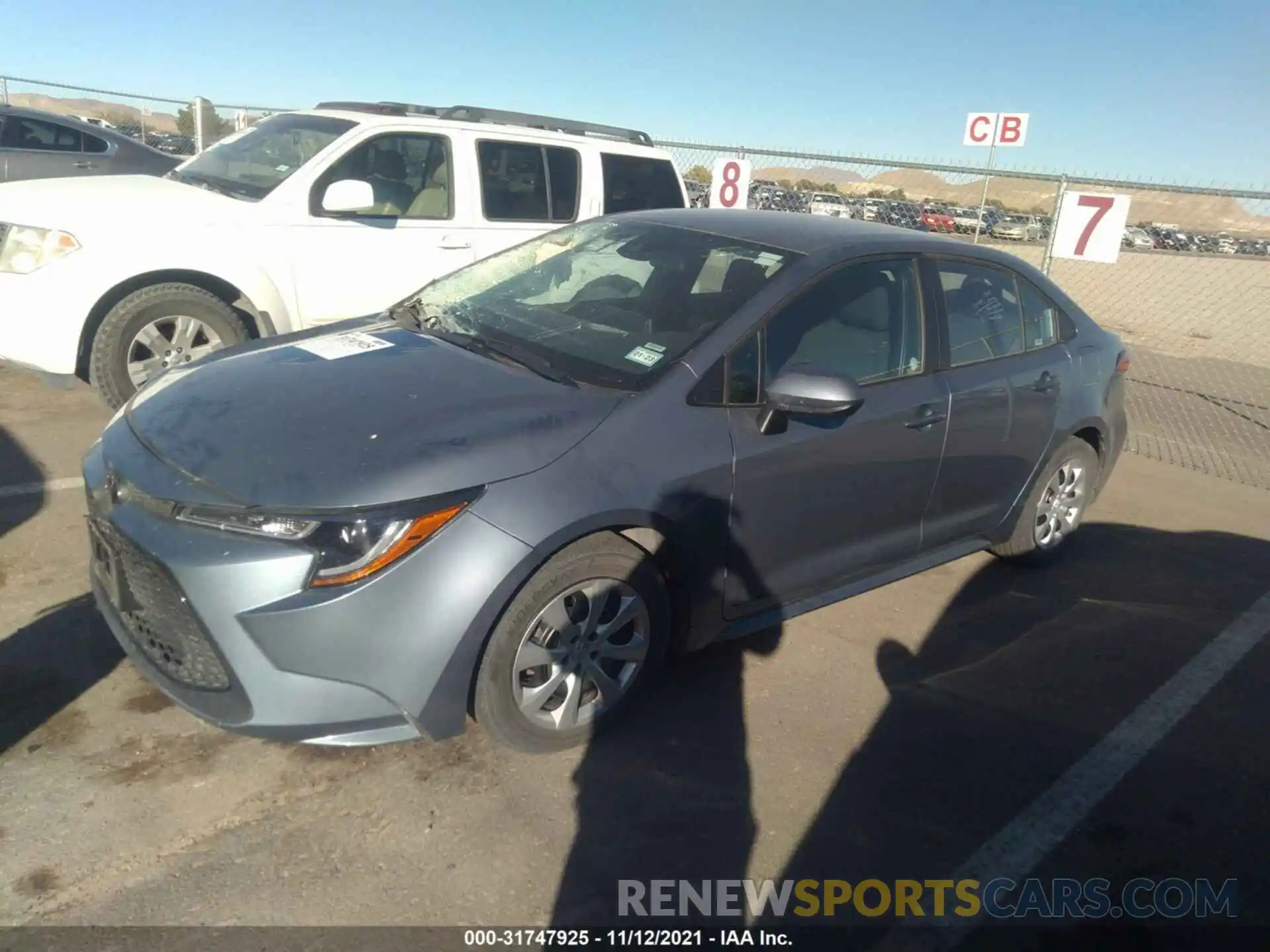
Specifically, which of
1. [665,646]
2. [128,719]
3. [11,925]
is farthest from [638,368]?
[11,925]

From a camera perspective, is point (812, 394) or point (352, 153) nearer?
point (812, 394)

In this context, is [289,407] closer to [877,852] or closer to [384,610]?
[384,610]

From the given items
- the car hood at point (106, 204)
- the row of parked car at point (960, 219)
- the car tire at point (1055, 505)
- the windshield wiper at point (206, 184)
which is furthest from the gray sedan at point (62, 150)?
the car tire at point (1055, 505)

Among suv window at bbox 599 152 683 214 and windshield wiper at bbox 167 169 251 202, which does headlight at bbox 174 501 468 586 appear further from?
suv window at bbox 599 152 683 214

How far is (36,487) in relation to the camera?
4594mm

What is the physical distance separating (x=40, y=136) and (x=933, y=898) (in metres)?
11.5

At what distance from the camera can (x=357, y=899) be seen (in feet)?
7.79

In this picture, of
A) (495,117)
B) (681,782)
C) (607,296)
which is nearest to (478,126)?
(495,117)

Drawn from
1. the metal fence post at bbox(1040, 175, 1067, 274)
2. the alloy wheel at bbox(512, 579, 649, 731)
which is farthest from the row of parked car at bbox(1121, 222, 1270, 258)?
the alloy wheel at bbox(512, 579, 649, 731)

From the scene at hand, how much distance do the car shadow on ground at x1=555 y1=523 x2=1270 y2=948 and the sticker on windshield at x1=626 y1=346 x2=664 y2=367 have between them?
121cm

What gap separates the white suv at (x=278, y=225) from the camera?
5.04 m

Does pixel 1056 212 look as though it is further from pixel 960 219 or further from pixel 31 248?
pixel 31 248

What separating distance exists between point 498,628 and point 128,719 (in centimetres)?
130

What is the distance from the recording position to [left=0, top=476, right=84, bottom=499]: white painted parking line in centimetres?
450
